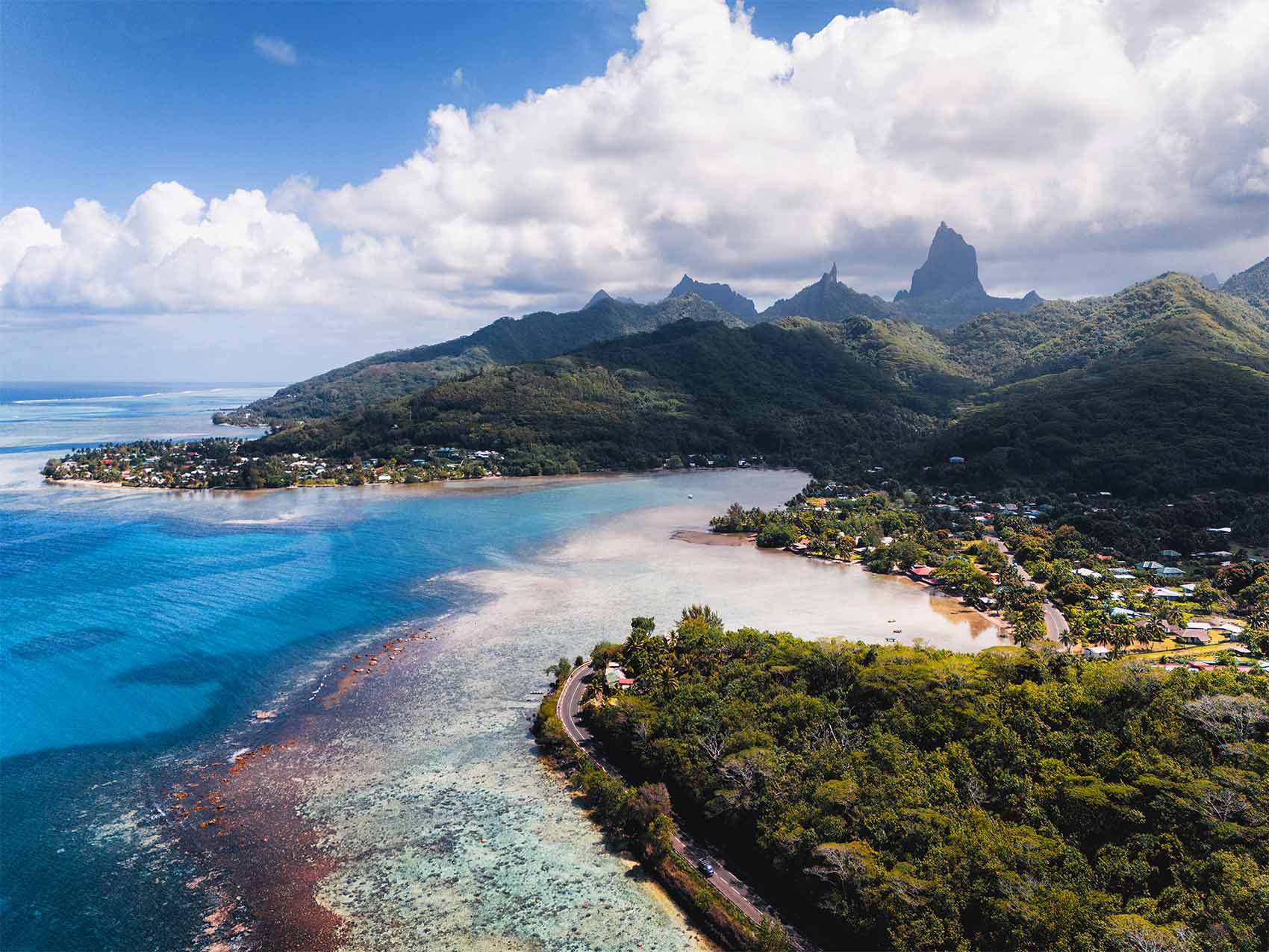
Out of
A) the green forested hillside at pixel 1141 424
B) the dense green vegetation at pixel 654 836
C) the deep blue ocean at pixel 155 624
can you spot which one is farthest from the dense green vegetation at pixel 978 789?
the green forested hillside at pixel 1141 424

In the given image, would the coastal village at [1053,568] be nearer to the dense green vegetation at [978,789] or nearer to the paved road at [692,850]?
the dense green vegetation at [978,789]

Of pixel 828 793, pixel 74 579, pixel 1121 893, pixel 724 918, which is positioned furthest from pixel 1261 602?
pixel 74 579

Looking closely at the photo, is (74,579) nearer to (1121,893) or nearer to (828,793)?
(828,793)

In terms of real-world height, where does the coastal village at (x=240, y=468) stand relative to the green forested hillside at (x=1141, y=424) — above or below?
below

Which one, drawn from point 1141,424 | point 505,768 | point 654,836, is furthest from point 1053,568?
point 1141,424

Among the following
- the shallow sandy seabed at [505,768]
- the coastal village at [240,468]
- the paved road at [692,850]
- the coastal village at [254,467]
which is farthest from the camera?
the coastal village at [254,467]

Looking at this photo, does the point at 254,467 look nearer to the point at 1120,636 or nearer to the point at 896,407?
the point at 1120,636
